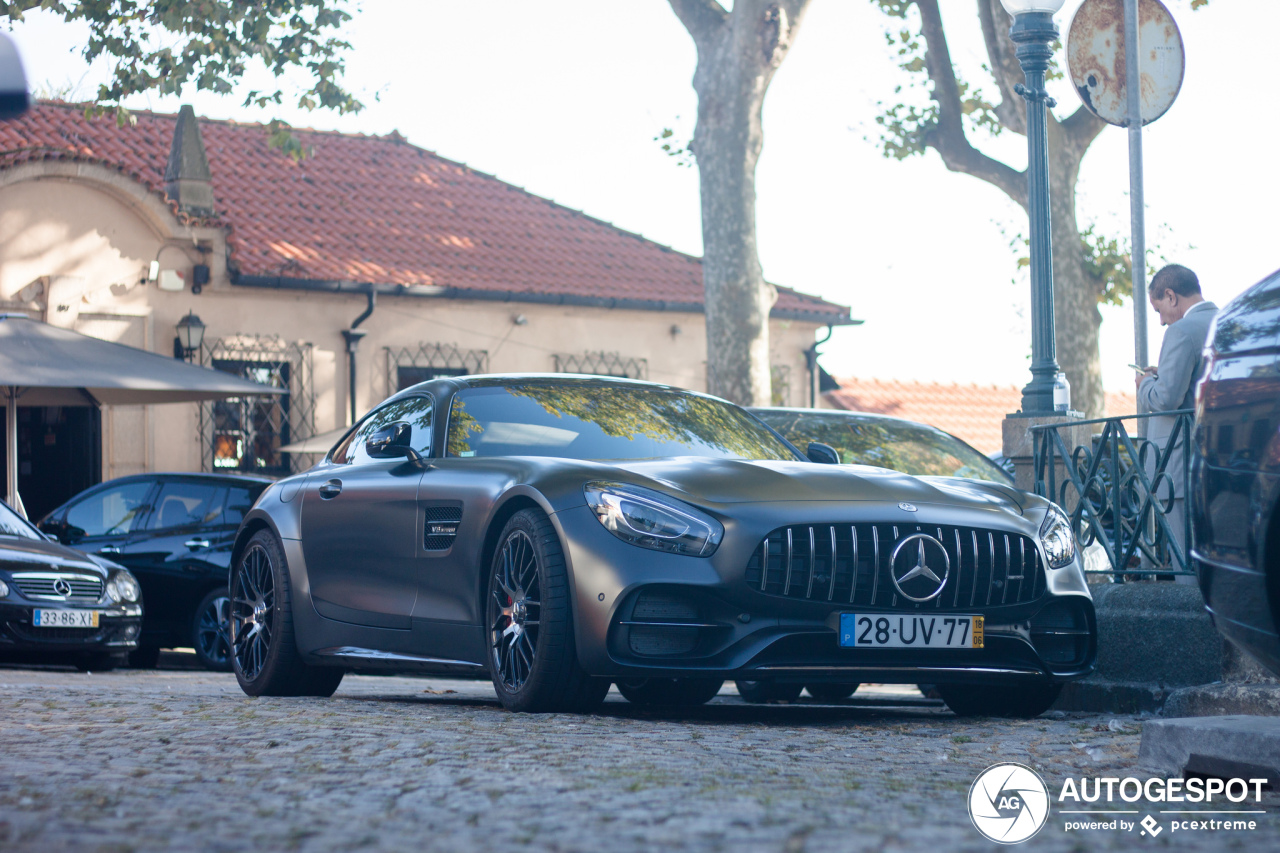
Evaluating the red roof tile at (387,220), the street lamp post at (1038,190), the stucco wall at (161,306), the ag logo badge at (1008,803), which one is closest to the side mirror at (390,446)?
the ag logo badge at (1008,803)

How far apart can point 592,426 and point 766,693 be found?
2955 mm

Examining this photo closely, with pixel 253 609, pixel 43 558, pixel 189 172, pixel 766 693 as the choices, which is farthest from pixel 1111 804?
pixel 189 172

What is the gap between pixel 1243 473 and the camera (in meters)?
4.19

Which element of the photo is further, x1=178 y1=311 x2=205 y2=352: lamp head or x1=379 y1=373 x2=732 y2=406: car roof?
x1=178 y1=311 x2=205 y2=352: lamp head

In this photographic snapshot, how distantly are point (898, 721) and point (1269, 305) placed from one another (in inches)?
114

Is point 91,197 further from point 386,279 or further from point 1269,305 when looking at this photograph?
point 1269,305

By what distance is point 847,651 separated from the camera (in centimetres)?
591

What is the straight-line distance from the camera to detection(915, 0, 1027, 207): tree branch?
20234mm

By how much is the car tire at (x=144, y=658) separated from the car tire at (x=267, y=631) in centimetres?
564

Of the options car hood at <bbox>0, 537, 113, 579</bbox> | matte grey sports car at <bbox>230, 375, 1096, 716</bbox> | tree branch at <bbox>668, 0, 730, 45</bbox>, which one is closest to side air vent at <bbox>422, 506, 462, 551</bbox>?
matte grey sports car at <bbox>230, 375, 1096, 716</bbox>

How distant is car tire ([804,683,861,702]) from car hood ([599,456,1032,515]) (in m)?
3.21

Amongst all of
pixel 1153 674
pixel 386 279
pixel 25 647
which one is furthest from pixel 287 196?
pixel 1153 674

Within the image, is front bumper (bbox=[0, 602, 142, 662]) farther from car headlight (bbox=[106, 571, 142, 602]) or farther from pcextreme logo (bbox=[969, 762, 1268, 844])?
pcextreme logo (bbox=[969, 762, 1268, 844])

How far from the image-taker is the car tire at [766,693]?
938cm
